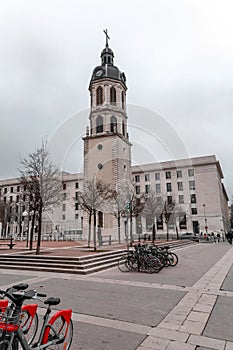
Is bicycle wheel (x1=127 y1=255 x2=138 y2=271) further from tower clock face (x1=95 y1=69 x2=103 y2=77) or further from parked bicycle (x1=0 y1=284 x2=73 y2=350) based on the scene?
tower clock face (x1=95 y1=69 x2=103 y2=77)

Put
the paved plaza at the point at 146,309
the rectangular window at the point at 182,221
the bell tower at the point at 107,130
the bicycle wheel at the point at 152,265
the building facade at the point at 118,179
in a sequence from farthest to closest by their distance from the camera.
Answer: the rectangular window at the point at 182,221, the building facade at the point at 118,179, the bell tower at the point at 107,130, the bicycle wheel at the point at 152,265, the paved plaza at the point at 146,309

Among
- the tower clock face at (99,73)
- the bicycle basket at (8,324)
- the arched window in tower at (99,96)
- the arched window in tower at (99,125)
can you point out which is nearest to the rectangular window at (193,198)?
the arched window in tower at (99,125)

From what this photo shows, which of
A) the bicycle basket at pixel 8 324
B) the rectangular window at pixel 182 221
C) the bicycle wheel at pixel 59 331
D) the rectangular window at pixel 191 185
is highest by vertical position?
the rectangular window at pixel 191 185

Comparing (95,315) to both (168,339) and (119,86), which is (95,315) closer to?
(168,339)

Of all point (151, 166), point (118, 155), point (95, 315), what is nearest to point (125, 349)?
point (95, 315)

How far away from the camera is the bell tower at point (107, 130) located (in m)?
41.6

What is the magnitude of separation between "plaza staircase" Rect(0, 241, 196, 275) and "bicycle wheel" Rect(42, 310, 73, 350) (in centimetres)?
758

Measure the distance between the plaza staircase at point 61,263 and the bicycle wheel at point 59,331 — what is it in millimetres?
7579

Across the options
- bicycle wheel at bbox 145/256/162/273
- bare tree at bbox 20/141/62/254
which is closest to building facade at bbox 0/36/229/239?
bare tree at bbox 20/141/62/254

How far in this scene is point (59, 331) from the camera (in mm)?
3051

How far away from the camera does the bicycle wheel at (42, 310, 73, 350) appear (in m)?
2.93

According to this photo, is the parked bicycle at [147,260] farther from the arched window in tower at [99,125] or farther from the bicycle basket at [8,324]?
the arched window in tower at [99,125]

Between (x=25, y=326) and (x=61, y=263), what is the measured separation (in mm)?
9576

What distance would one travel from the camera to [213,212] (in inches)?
2275
